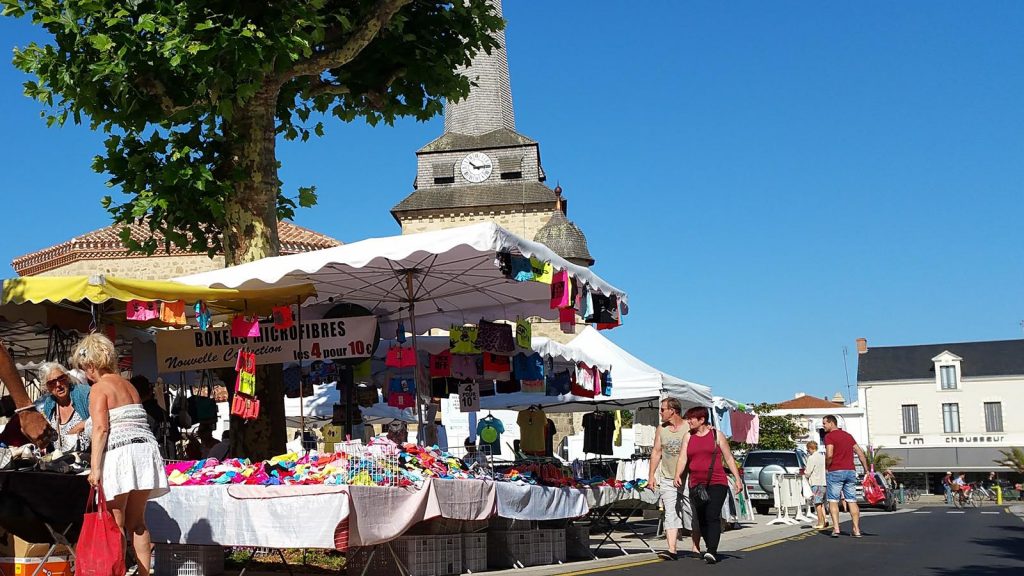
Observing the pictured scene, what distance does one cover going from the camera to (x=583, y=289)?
11.5 m

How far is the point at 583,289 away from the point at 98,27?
250 inches

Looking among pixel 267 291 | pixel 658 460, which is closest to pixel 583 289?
pixel 658 460

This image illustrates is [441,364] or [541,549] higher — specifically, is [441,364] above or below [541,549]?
above

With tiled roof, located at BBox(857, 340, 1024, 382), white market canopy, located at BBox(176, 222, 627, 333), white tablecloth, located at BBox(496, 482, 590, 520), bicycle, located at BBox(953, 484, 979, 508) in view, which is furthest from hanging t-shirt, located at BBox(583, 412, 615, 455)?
tiled roof, located at BBox(857, 340, 1024, 382)

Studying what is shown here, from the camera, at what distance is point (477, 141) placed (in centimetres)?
5666

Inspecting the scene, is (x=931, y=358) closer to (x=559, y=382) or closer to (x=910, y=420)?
(x=910, y=420)

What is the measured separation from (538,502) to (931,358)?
66175 mm

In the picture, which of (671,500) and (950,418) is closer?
(671,500)

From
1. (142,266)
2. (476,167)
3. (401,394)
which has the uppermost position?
(476,167)

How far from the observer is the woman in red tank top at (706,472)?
10453mm

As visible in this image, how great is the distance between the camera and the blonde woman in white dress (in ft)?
21.6

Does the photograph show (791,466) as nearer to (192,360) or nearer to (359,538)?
(192,360)

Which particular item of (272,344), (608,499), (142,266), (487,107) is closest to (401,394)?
(272,344)

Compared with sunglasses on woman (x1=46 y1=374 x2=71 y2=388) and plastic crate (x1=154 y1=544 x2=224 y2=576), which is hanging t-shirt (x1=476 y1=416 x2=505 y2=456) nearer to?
plastic crate (x1=154 y1=544 x2=224 y2=576)
